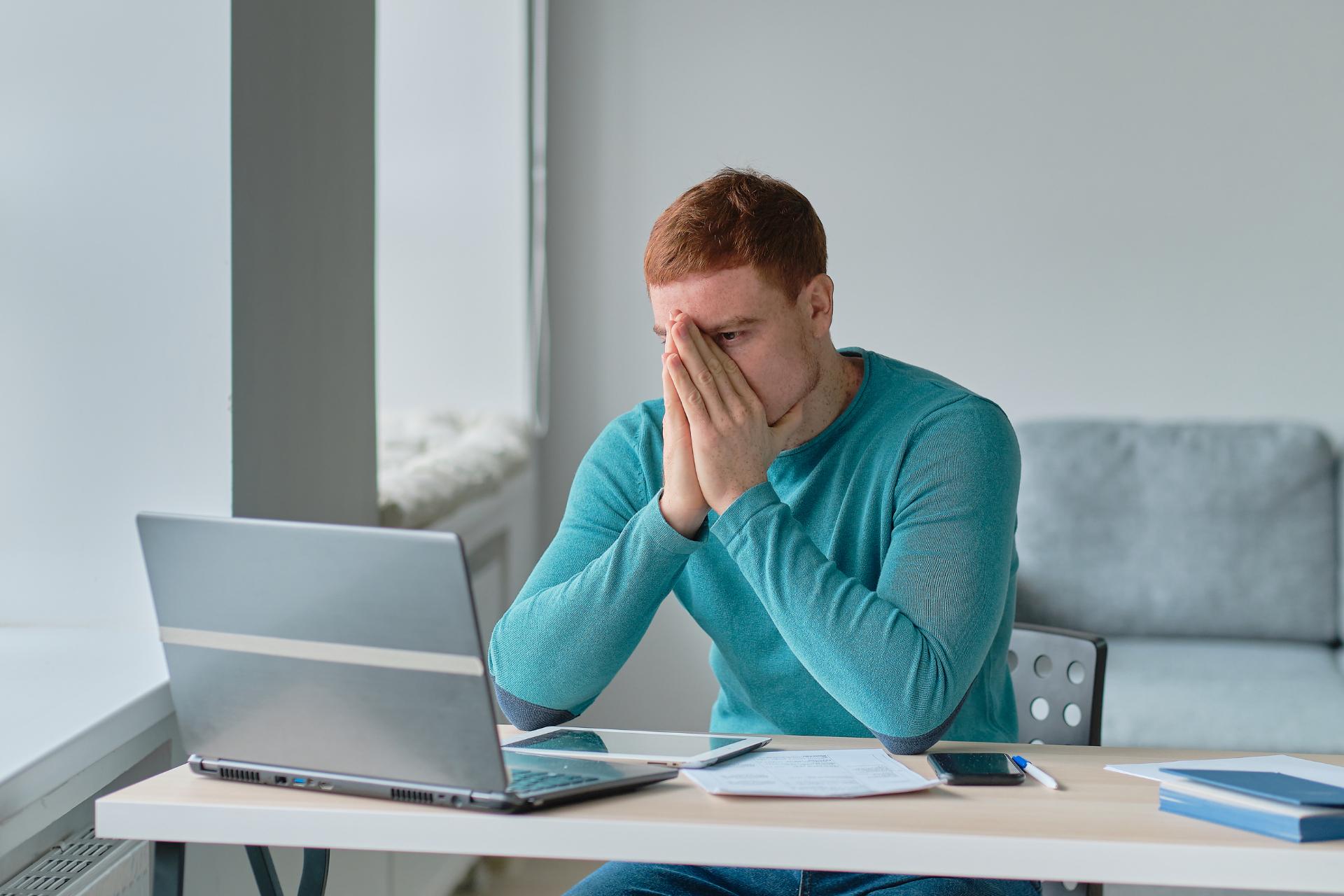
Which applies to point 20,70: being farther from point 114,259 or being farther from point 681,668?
point 681,668

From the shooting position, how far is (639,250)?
335 centimetres

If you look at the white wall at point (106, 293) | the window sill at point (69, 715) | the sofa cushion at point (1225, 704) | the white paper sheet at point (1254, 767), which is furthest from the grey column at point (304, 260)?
the sofa cushion at point (1225, 704)

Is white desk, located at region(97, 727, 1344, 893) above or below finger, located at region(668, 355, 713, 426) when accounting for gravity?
below

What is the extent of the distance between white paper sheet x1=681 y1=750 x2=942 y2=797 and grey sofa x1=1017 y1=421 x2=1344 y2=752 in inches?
78.8

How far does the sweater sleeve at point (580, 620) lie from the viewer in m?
1.24

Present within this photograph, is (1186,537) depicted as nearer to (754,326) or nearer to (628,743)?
(754,326)

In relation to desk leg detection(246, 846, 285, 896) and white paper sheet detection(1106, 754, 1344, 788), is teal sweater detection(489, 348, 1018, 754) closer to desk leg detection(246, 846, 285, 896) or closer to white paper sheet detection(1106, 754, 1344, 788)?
white paper sheet detection(1106, 754, 1344, 788)

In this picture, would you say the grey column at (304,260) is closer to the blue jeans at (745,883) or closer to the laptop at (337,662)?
the laptop at (337,662)

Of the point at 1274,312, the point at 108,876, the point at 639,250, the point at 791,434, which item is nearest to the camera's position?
the point at 108,876

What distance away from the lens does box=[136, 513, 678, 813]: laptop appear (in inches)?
32.5

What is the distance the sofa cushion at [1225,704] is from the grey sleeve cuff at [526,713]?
1344 millimetres

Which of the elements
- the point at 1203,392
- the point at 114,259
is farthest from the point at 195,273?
the point at 1203,392

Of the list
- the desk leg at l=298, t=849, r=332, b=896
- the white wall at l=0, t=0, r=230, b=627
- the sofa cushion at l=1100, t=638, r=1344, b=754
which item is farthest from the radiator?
the sofa cushion at l=1100, t=638, r=1344, b=754

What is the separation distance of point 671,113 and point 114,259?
217 cm
